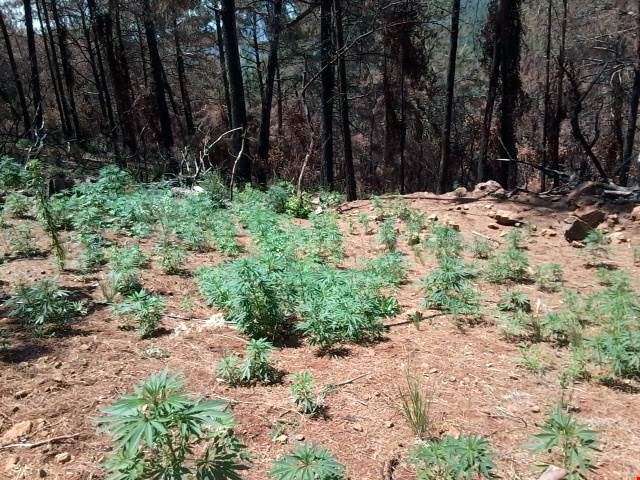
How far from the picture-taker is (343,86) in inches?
442

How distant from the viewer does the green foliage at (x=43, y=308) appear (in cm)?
382

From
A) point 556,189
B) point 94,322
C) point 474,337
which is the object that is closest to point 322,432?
point 474,337

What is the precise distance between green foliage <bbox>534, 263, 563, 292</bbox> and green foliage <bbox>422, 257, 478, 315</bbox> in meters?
1.09

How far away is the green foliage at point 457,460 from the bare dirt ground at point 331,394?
234 millimetres

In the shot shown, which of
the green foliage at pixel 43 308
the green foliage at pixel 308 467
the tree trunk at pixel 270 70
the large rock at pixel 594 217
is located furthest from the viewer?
the tree trunk at pixel 270 70

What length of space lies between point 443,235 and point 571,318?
2.64 metres

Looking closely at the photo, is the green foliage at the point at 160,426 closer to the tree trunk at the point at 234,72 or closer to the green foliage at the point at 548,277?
the green foliage at the point at 548,277

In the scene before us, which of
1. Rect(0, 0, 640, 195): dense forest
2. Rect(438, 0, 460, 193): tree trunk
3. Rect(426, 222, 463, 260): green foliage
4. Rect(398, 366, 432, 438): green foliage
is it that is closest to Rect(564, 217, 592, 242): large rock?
Rect(426, 222, 463, 260): green foliage

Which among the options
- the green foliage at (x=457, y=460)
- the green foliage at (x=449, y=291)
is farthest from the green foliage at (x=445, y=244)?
the green foliage at (x=457, y=460)

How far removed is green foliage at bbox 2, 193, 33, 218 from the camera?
6.77 meters

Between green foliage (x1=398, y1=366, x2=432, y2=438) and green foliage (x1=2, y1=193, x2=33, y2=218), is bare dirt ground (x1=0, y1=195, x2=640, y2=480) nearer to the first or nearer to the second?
green foliage (x1=398, y1=366, x2=432, y2=438)

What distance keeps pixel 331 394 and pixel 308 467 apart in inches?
44.8

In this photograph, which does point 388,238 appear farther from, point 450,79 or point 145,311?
point 450,79

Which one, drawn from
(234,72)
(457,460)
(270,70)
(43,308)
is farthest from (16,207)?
(270,70)
